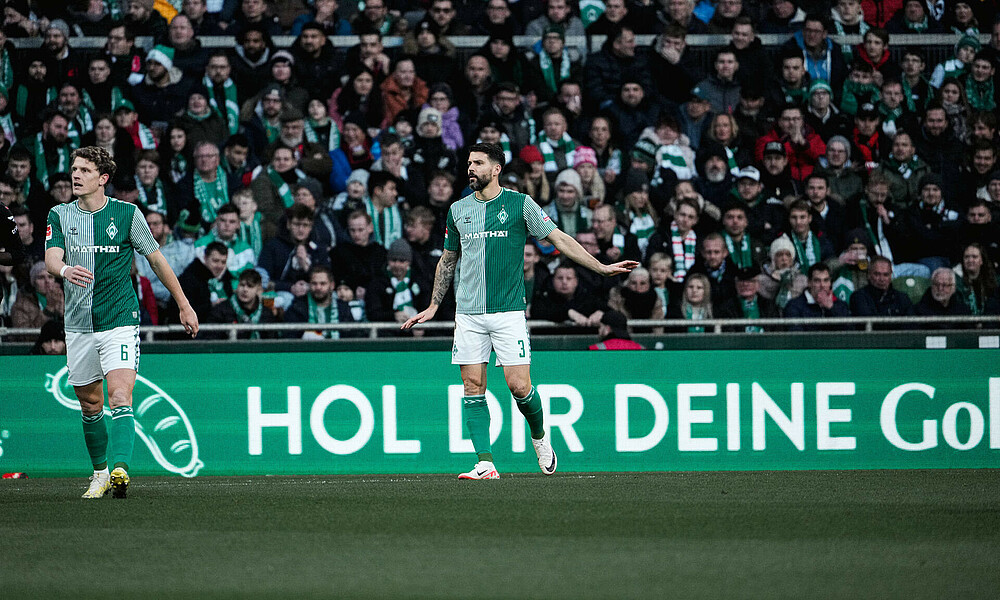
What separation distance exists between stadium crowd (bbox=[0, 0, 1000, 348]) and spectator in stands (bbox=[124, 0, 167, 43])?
24mm

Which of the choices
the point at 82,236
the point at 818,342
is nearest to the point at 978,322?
the point at 818,342

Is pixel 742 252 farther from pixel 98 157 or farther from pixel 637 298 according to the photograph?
pixel 98 157

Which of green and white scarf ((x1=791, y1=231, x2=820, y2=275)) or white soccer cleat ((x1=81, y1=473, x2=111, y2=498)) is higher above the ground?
green and white scarf ((x1=791, y1=231, x2=820, y2=275))

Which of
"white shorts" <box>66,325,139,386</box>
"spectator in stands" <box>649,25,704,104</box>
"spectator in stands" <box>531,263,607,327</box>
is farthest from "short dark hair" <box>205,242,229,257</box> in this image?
"spectator in stands" <box>649,25,704,104</box>

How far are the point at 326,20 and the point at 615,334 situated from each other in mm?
5680

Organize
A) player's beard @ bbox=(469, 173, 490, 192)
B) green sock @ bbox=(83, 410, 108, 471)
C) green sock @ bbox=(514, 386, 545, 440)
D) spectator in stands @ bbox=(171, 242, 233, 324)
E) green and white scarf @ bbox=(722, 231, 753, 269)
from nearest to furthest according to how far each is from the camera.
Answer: green sock @ bbox=(83, 410, 108, 471) < player's beard @ bbox=(469, 173, 490, 192) < green sock @ bbox=(514, 386, 545, 440) < spectator in stands @ bbox=(171, 242, 233, 324) < green and white scarf @ bbox=(722, 231, 753, 269)

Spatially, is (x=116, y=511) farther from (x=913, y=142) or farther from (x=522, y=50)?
(x=913, y=142)

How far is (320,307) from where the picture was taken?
12.5 meters

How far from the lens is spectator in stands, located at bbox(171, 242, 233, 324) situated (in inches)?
495

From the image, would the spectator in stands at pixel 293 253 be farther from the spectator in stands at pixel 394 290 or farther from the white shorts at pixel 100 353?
the white shorts at pixel 100 353

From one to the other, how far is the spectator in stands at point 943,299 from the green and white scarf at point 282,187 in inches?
243

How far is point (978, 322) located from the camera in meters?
12.5

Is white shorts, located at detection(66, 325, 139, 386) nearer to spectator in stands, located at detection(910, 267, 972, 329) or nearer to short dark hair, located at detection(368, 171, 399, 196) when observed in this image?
short dark hair, located at detection(368, 171, 399, 196)

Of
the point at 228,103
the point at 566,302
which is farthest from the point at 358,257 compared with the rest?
the point at 228,103
